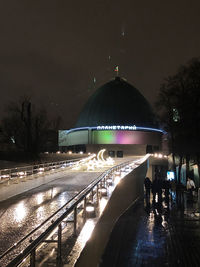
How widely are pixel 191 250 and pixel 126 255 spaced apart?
1791mm

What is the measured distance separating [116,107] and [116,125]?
696 centimetres

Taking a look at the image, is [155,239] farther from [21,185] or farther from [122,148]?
[122,148]

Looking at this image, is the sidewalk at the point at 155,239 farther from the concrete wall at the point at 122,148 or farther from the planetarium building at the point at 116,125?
the planetarium building at the point at 116,125

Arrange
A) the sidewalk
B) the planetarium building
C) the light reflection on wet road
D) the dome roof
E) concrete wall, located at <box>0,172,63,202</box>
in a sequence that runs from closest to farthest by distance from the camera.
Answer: the light reflection on wet road < the sidewalk < concrete wall, located at <box>0,172,63,202</box> < the planetarium building < the dome roof

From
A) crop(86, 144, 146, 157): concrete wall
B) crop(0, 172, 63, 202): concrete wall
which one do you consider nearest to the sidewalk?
crop(0, 172, 63, 202): concrete wall

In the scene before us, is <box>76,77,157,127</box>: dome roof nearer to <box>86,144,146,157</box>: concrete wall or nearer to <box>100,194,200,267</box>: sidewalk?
<box>86,144,146,157</box>: concrete wall

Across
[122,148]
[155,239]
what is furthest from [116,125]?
[155,239]

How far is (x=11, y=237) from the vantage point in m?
5.85

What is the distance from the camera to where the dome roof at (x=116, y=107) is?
245 feet

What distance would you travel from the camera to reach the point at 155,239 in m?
8.48

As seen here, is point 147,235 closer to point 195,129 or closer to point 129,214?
point 129,214

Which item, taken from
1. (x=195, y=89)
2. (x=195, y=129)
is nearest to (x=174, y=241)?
(x=195, y=129)

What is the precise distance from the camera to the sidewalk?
666 centimetres

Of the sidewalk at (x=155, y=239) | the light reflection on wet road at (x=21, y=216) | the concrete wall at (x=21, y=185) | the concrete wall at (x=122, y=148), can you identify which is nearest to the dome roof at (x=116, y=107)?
the concrete wall at (x=122, y=148)
